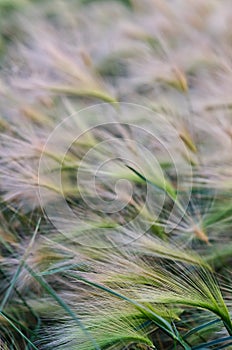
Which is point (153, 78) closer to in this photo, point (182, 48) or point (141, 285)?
point (182, 48)

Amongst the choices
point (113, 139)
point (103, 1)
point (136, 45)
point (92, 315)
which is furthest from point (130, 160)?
→ point (103, 1)

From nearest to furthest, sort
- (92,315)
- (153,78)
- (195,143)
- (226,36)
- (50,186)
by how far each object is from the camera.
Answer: (92,315), (50,186), (195,143), (153,78), (226,36)

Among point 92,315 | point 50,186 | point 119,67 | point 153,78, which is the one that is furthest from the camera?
point 119,67

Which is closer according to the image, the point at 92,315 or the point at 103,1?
the point at 92,315

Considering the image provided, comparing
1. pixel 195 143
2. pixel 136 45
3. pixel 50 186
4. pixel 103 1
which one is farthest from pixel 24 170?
pixel 103 1

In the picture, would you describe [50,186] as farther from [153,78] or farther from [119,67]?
[119,67]

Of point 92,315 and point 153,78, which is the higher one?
point 153,78

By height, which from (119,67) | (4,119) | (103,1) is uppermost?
(103,1)
